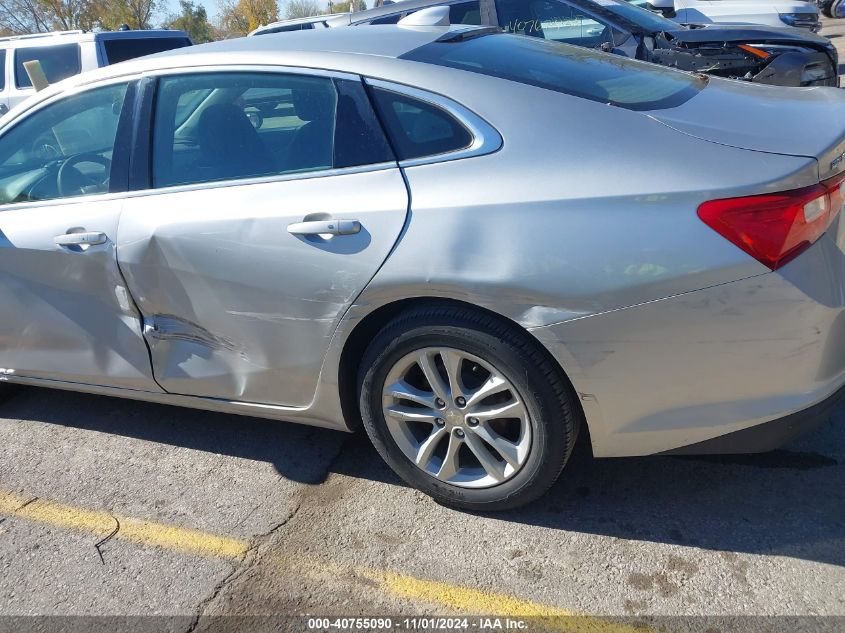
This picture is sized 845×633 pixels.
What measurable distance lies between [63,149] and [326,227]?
171 cm

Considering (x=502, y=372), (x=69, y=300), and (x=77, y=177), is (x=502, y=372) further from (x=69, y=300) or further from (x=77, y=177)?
(x=77, y=177)

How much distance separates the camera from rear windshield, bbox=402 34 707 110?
270 centimetres

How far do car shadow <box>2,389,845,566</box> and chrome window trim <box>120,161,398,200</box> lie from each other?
1.17 metres

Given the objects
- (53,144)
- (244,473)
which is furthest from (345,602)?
(53,144)

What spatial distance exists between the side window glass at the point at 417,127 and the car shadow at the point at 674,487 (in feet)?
4.35

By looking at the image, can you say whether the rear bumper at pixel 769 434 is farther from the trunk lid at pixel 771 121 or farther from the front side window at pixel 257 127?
the front side window at pixel 257 127

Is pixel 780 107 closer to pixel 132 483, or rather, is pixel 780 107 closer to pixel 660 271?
pixel 660 271

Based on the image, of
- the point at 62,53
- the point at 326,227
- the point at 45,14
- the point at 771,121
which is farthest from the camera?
the point at 45,14

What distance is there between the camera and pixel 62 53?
31.7 ft

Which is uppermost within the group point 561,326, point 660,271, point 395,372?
point 660,271

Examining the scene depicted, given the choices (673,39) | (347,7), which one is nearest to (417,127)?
(673,39)

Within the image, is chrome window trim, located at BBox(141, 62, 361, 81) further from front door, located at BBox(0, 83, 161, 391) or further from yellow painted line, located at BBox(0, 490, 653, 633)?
yellow painted line, located at BBox(0, 490, 653, 633)

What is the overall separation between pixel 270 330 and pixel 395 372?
1.67ft

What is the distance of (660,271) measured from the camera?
2.21 metres
